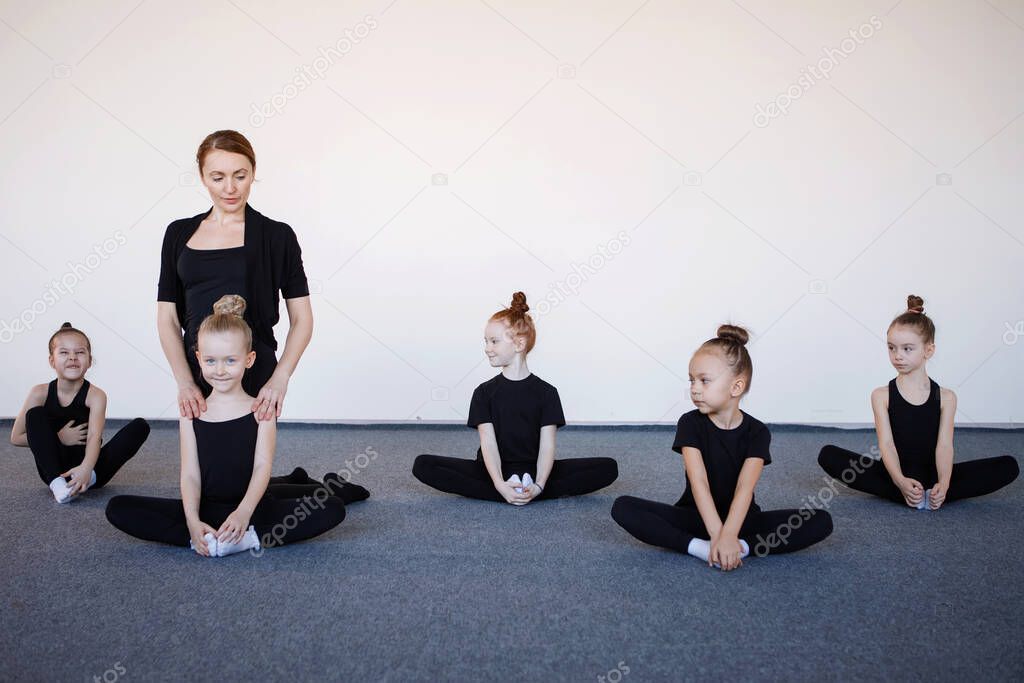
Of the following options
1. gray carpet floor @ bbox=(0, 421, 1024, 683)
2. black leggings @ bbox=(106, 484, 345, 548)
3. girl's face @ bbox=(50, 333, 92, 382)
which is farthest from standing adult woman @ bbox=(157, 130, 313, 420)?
girl's face @ bbox=(50, 333, 92, 382)

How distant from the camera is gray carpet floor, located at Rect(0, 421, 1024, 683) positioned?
1.56 m

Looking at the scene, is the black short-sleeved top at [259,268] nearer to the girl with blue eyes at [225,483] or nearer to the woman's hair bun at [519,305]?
the girl with blue eyes at [225,483]

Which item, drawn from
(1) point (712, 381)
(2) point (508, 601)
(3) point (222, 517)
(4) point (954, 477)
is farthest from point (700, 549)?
(3) point (222, 517)

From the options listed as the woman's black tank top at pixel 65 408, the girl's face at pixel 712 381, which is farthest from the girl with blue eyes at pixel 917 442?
the woman's black tank top at pixel 65 408

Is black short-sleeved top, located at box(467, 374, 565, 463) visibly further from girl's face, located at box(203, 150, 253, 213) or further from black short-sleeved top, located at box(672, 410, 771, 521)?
girl's face, located at box(203, 150, 253, 213)

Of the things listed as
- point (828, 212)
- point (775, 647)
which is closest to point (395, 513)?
point (775, 647)

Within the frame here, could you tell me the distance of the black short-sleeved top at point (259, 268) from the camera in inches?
92.6

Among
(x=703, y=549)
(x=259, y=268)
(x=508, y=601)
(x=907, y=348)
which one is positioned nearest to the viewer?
(x=508, y=601)

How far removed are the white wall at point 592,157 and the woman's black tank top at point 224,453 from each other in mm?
1907

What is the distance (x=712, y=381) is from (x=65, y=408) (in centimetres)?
225

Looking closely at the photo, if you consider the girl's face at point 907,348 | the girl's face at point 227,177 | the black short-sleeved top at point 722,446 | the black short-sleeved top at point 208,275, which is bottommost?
the black short-sleeved top at point 722,446

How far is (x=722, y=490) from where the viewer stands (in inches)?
88.4

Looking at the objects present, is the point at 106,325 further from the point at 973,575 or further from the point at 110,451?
the point at 973,575

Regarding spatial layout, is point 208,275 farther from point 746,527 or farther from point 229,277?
point 746,527
